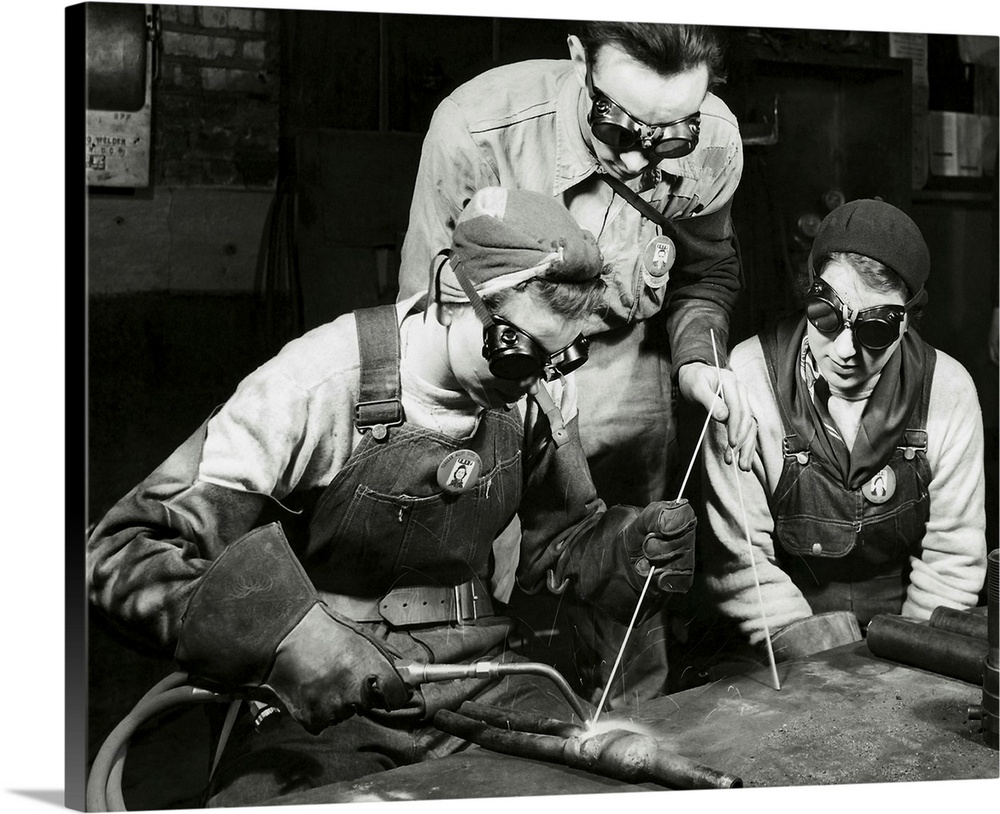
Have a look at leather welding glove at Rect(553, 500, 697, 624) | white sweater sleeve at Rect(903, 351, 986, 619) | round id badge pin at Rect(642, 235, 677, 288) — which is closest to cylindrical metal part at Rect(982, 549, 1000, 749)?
white sweater sleeve at Rect(903, 351, 986, 619)

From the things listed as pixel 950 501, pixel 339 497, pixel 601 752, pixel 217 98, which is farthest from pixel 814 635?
pixel 217 98

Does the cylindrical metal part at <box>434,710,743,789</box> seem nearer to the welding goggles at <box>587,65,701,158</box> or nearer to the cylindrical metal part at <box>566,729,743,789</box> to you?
the cylindrical metal part at <box>566,729,743,789</box>

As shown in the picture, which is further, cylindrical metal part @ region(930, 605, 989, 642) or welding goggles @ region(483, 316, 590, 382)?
cylindrical metal part @ region(930, 605, 989, 642)

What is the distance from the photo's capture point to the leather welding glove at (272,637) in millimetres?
4023

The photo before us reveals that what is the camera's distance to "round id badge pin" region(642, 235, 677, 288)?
4.41m

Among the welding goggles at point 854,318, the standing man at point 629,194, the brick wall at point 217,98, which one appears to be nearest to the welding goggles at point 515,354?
the standing man at point 629,194

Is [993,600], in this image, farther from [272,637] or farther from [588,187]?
[272,637]

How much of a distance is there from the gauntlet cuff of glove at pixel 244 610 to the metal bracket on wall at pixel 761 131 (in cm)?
183

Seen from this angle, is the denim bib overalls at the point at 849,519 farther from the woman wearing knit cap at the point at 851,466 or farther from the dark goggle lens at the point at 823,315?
the dark goggle lens at the point at 823,315

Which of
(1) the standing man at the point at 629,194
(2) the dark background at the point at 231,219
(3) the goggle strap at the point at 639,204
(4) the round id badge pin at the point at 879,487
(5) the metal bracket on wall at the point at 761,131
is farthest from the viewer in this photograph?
(4) the round id badge pin at the point at 879,487

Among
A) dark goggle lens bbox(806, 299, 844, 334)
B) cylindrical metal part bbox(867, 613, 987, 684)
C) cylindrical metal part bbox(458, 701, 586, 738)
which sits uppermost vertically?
dark goggle lens bbox(806, 299, 844, 334)

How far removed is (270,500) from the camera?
13.4 feet

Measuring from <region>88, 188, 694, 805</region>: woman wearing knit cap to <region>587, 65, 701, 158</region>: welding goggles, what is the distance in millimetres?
275

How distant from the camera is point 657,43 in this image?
434 centimetres
